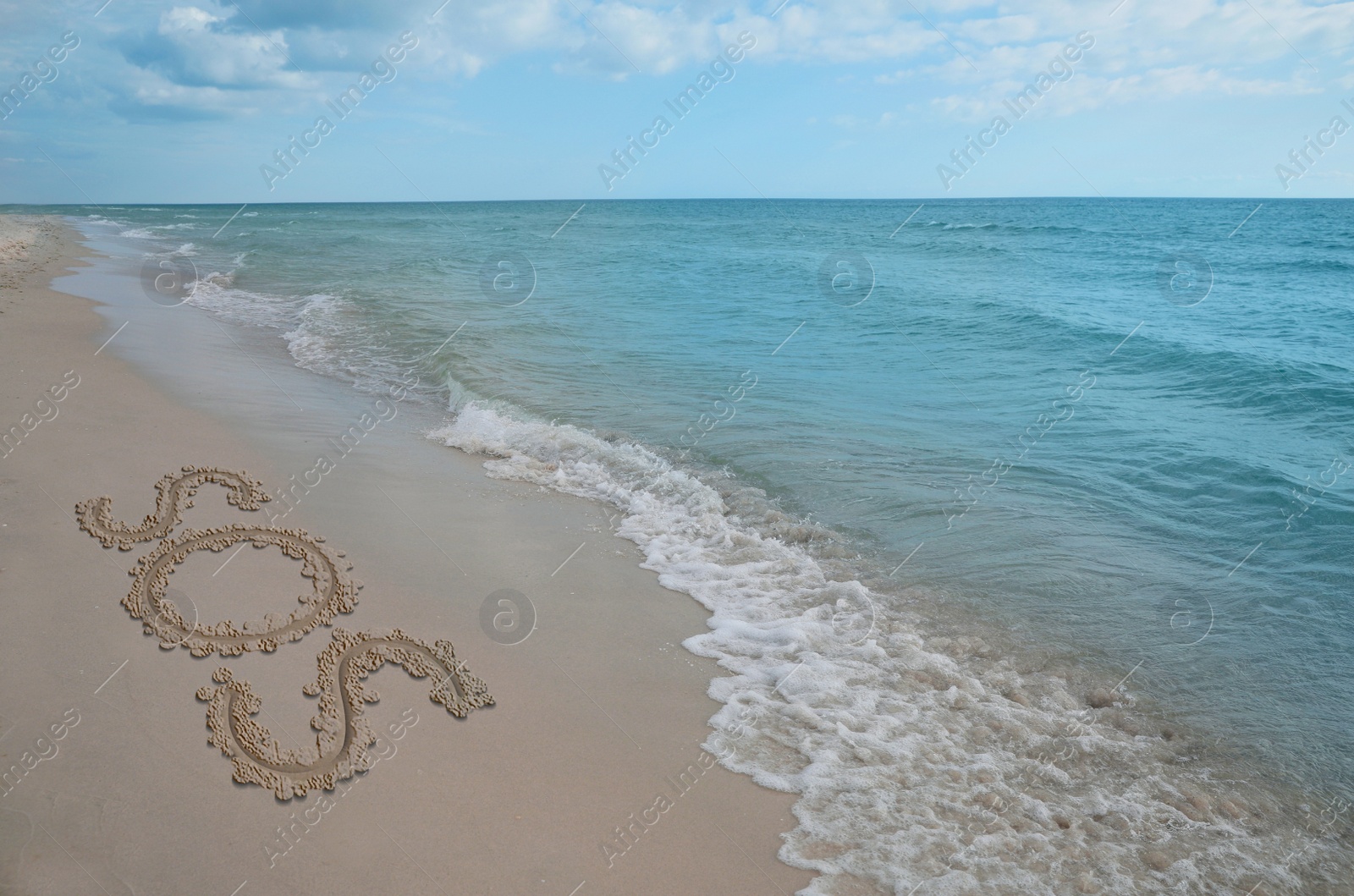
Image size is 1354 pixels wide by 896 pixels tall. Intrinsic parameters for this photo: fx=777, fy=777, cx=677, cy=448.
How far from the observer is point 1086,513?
24.7ft

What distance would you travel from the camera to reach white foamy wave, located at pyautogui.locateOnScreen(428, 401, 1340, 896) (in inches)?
143

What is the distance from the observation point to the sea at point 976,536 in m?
3.96

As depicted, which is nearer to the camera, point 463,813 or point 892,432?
point 463,813

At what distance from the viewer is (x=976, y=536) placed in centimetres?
698

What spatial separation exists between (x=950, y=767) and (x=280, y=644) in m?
4.04

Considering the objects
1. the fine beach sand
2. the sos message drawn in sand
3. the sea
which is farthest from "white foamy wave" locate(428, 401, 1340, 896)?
the sos message drawn in sand

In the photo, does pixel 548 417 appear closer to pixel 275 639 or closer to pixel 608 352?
pixel 608 352

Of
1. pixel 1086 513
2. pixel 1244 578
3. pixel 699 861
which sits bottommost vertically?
pixel 1244 578

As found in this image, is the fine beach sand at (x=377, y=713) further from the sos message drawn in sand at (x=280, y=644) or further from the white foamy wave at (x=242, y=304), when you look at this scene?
the white foamy wave at (x=242, y=304)

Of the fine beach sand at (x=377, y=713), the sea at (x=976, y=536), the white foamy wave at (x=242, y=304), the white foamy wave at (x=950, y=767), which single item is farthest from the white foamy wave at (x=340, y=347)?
the white foamy wave at (x=950, y=767)

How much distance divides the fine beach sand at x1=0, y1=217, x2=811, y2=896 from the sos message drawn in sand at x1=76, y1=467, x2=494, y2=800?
82 mm

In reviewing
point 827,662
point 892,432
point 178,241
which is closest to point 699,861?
point 827,662

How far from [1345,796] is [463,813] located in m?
4.68

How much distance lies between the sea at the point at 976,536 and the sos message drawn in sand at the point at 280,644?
1.93m
